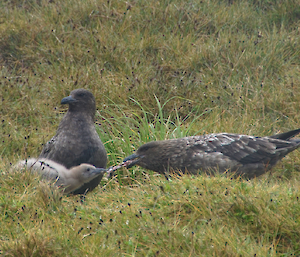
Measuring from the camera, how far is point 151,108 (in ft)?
23.1

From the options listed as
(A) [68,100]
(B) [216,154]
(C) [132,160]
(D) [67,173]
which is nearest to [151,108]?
(C) [132,160]

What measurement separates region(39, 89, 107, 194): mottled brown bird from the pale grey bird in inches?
8.5

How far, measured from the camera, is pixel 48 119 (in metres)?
6.95

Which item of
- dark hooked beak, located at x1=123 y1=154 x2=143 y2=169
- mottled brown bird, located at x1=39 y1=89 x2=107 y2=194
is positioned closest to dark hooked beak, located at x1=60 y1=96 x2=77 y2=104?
mottled brown bird, located at x1=39 y1=89 x2=107 y2=194

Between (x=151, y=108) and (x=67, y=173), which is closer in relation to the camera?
(x=67, y=173)

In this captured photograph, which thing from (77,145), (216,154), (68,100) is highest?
(68,100)

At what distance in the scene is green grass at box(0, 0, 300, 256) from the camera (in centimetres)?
344

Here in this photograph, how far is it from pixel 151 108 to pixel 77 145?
91.5 inches

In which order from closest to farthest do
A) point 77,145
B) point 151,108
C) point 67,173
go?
point 67,173 → point 77,145 → point 151,108

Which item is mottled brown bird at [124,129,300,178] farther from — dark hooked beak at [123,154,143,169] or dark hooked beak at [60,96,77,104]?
dark hooked beak at [60,96,77,104]

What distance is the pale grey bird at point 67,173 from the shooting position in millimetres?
4539

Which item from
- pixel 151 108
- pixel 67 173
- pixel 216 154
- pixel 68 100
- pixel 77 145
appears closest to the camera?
pixel 67 173

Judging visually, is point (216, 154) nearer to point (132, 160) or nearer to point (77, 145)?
point (132, 160)

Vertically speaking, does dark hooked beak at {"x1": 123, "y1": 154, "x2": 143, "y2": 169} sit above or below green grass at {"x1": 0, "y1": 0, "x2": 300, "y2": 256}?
below
